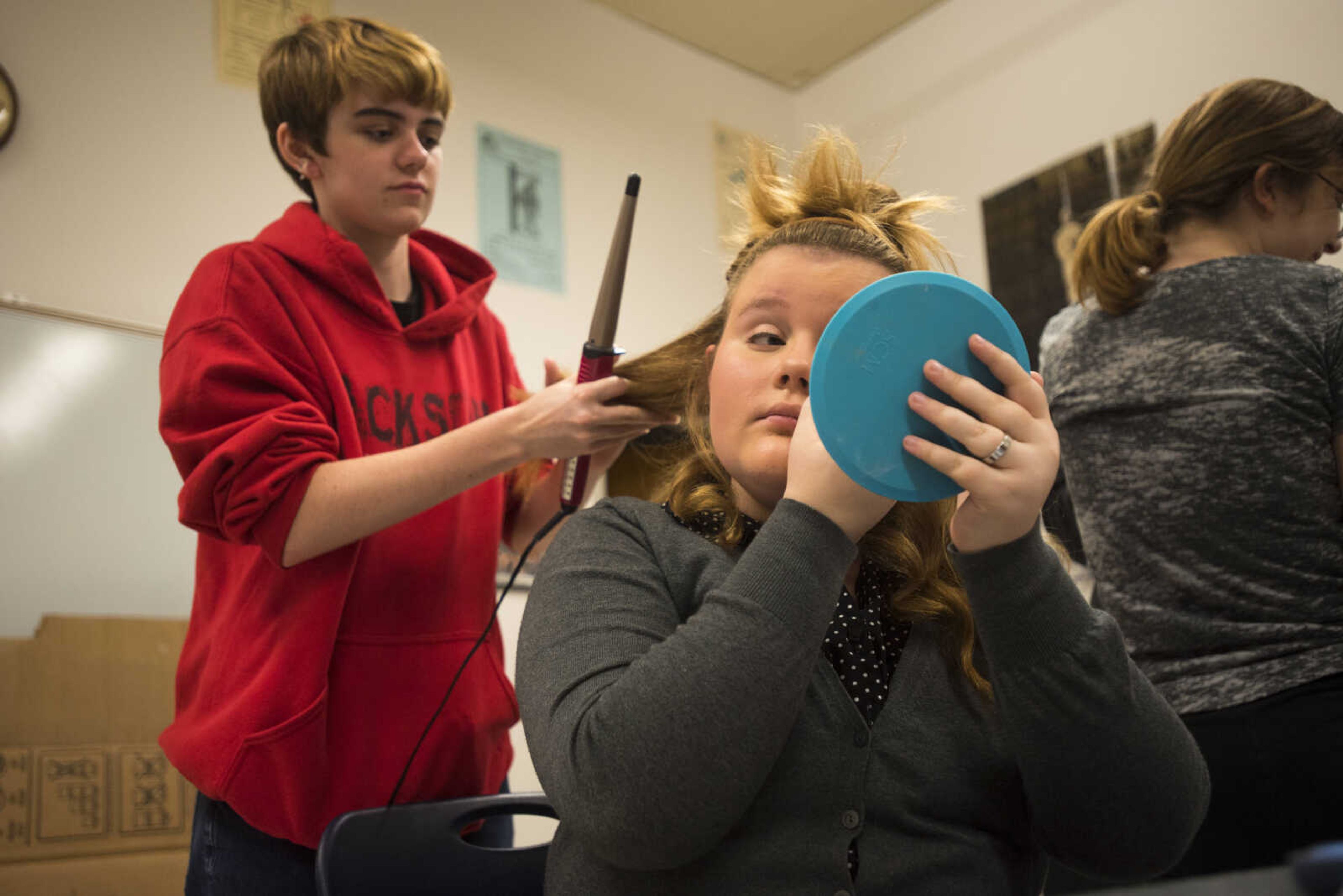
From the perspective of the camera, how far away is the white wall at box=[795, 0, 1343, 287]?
2074 millimetres

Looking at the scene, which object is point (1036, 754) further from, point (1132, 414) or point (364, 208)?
point (364, 208)

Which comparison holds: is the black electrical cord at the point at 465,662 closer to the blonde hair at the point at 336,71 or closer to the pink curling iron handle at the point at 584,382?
the pink curling iron handle at the point at 584,382

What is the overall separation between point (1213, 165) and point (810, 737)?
2.90 ft

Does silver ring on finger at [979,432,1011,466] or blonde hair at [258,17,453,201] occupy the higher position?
blonde hair at [258,17,453,201]

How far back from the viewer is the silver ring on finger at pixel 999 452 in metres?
0.57

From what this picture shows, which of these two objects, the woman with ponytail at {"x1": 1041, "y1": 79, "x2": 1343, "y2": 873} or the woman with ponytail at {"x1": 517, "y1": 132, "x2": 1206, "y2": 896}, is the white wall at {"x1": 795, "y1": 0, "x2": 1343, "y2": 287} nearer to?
the woman with ponytail at {"x1": 1041, "y1": 79, "x2": 1343, "y2": 873}

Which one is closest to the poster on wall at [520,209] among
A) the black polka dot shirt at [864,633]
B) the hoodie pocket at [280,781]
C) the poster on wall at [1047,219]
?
the poster on wall at [1047,219]

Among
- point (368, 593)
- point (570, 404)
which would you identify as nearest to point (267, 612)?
point (368, 593)

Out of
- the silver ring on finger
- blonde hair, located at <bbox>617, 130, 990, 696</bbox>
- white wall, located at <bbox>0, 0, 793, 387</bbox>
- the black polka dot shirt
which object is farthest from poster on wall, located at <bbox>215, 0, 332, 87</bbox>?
the silver ring on finger

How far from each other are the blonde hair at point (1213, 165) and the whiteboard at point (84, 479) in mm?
1452

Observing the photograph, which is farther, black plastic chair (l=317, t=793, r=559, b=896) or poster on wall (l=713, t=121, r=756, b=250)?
poster on wall (l=713, t=121, r=756, b=250)

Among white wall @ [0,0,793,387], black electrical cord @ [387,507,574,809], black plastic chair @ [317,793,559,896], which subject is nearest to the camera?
black plastic chair @ [317,793,559,896]

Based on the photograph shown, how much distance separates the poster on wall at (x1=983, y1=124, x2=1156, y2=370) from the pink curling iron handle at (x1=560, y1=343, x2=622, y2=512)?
5.11ft

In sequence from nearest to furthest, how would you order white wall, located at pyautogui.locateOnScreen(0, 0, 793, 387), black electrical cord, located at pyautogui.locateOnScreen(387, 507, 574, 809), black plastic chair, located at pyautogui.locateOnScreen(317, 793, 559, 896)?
black plastic chair, located at pyautogui.locateOnScreen(317, 793, 559, 896)
black electrical cord, located at pyautogui.locateOnScreen(387, 507, 574, 809)
white wall, located at pyautogui.locateOnScreen(0, 0, 793, 387)
